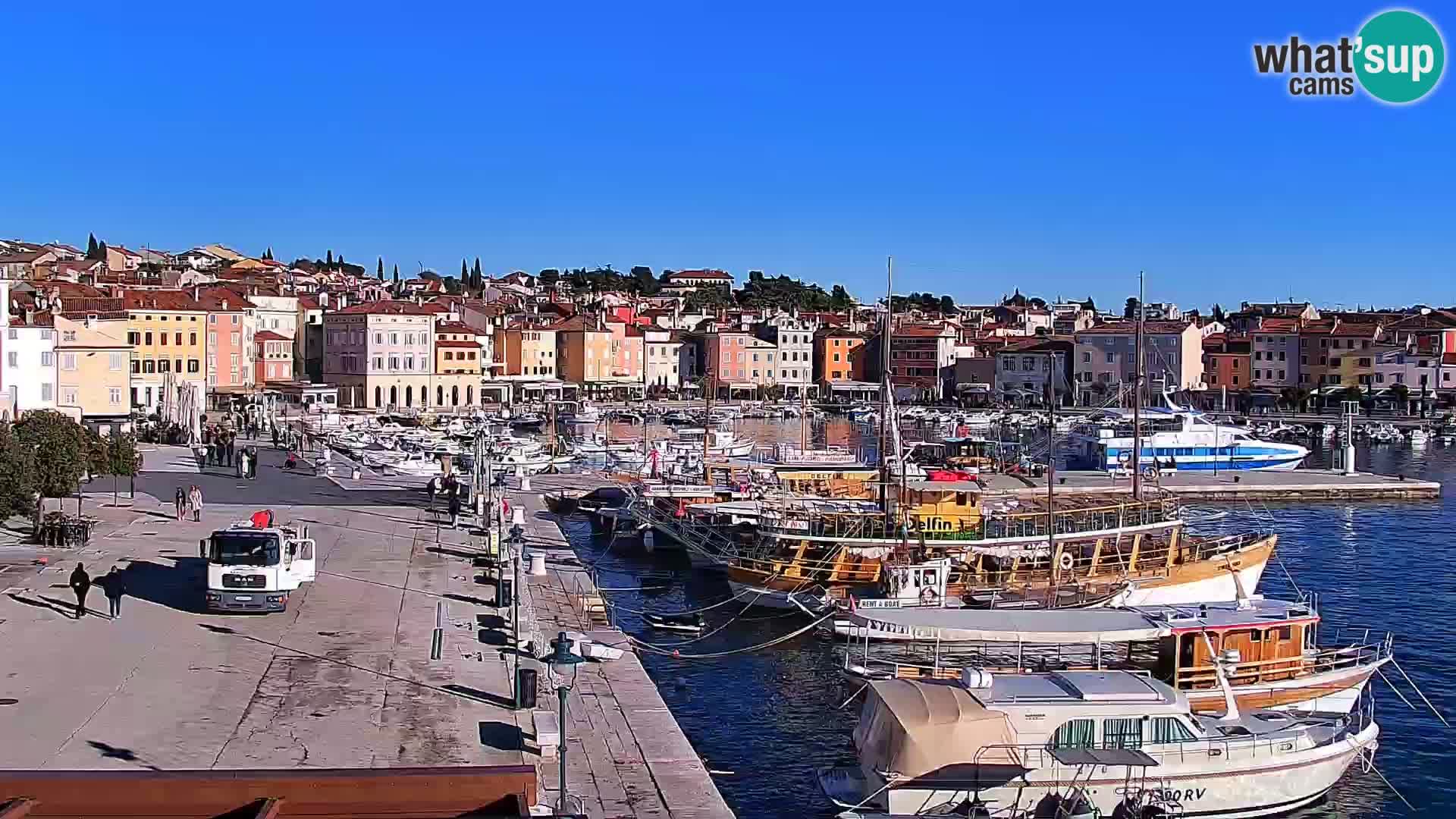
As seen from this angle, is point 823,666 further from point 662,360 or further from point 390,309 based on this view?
point 662,360

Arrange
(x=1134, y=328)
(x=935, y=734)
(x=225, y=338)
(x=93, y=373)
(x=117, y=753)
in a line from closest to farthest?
(x=117, y=753), (x=935, y=734), (x=93, y=373), (x=225, y=338), (x=1134, y=328)

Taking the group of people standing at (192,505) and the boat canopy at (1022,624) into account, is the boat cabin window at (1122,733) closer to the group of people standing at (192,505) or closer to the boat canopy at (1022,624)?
the boat canopy at (1022,624)

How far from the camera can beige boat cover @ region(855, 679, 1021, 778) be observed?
1203 cm

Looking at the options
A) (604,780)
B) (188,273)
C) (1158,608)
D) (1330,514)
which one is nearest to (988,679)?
(604,780)

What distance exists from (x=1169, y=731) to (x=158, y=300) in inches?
2391

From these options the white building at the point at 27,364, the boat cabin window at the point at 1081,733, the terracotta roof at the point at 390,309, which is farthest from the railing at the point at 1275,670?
the terracotta roof at the point at 390,309

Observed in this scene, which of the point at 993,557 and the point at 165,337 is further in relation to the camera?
the point at 165,337

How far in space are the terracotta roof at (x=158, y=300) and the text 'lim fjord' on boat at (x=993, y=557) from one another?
47115 millimetres

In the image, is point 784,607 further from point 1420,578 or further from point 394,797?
point 394,797

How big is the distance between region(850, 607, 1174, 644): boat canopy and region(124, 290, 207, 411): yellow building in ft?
169

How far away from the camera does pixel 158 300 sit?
66.5 m

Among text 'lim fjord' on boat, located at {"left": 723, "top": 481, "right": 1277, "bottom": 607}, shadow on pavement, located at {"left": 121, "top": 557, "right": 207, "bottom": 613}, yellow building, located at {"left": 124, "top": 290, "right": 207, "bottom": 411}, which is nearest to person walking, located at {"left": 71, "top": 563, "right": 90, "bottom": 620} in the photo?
shadow on pavement, located at {"left": 121, "top": 557, "right": 207, "bottom": 613}

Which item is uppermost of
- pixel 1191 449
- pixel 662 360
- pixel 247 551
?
pixel 662 360

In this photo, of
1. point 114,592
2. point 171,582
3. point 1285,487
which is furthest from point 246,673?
point 1285,487
